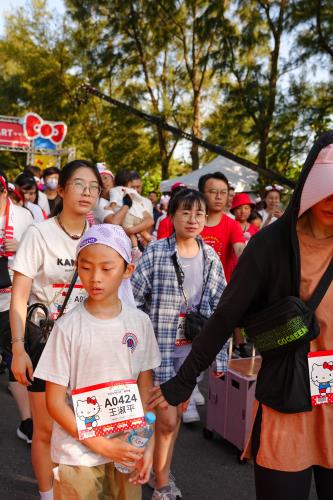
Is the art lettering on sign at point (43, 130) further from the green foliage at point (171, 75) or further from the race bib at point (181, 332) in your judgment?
the race bib at point (181, 332)

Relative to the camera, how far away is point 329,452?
5.92ft

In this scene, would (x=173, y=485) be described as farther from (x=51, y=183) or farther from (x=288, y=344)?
(x=51, y=183)

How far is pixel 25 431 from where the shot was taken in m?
3.82

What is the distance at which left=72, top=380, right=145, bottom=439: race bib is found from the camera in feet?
6.13

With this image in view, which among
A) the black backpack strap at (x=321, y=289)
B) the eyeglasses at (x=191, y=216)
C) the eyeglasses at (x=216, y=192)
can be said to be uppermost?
the eyeglasses at (x=216, y=192)

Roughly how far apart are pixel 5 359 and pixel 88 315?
374cm

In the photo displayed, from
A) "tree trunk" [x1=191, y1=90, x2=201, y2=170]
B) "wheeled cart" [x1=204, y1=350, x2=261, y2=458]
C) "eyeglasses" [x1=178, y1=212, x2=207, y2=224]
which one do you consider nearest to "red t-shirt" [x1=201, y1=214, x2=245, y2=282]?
Result: "wheeled cart" [x1=204, y1=350, x2=261, y2=458]

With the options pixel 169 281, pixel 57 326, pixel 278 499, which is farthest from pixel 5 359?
pixel 278 499

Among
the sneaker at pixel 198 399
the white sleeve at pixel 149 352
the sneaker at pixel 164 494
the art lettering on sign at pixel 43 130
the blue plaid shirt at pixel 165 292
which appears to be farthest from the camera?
the art lettering on sign at pixel 43 130

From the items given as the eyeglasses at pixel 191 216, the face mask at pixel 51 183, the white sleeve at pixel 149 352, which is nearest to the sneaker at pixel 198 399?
the eyeglasses at pixel 191 216

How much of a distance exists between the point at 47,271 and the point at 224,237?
7.05 feet

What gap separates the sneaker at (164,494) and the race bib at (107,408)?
125 centimetres

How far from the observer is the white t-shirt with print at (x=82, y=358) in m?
1.92

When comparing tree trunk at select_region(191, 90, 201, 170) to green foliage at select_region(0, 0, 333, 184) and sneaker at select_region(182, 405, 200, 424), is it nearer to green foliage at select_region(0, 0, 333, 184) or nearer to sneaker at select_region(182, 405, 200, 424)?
green foliage at select_region(0, 0, 333, 184)
